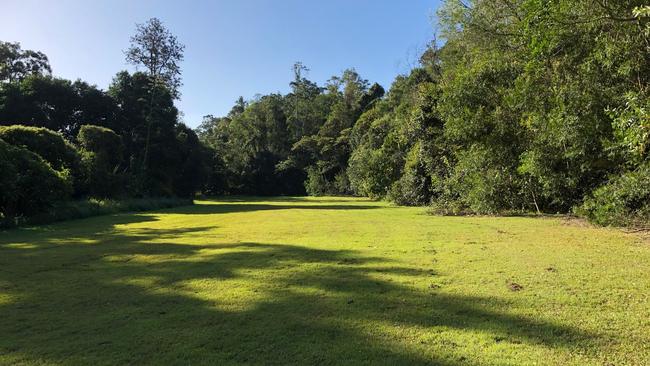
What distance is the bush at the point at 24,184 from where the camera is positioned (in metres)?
16.7

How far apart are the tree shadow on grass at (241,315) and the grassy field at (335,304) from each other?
2 cm

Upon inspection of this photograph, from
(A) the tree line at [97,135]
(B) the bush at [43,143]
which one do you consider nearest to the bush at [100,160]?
(A) the tree line at [97,135]

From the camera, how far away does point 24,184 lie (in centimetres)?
1750

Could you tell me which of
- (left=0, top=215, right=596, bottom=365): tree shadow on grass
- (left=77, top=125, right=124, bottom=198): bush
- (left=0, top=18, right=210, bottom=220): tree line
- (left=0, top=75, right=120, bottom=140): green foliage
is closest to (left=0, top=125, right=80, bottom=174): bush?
(left=0, top=18, right=210, bottom=220): tree line

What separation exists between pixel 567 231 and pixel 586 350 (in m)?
8.92

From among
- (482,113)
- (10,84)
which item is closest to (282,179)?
(10,84)

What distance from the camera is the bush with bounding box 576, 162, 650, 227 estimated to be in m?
12.0

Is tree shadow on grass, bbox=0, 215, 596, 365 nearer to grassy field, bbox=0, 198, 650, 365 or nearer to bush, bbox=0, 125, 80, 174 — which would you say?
grassy field, bbox=0, 198, 650, 365

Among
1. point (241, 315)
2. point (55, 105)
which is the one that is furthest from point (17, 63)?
point (241, 315)

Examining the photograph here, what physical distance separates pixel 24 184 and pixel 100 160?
521 inches

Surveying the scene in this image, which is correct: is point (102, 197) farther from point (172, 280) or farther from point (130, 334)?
point (130, 334)

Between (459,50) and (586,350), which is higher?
(459,50)

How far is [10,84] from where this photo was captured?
34.6 m

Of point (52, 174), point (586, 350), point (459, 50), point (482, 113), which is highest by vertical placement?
point (459, 50)
